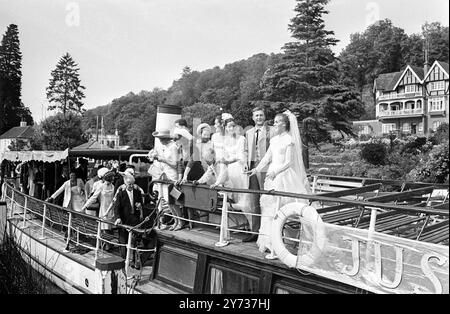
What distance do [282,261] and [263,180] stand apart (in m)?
1.69

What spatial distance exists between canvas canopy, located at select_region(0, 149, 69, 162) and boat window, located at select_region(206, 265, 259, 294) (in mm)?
7218

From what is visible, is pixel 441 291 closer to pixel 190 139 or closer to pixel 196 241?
pixel 196 241

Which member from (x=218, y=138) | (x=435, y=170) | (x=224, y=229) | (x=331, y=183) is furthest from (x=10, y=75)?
(x=435, y=170)

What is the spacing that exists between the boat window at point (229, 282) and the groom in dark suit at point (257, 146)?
1.94 feet

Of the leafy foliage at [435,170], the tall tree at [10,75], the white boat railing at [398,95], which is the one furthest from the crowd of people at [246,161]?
the white boat railing at [398,95]

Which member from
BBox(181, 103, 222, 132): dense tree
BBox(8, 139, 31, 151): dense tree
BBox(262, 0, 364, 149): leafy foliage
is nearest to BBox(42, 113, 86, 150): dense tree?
BBox(8, 139, 31, 151): dense tree

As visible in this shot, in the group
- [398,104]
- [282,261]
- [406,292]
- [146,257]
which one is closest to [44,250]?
[146,257]

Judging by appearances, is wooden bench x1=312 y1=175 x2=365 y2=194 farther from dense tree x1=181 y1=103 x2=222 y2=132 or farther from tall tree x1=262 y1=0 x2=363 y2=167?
dense tree x1=181 y1=103 x2=222 y2=132

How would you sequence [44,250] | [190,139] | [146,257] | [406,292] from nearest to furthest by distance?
[406,292], [190,139], [146,257], [44,250]

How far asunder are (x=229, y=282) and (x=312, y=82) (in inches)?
1089

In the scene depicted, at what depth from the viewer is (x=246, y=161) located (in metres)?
5.66

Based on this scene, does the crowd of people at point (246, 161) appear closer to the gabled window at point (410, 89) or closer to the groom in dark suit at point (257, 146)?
the groom in dark suit at point (257, 146)

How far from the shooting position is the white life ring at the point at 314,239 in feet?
12.5

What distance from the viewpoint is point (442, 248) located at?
3031mm
